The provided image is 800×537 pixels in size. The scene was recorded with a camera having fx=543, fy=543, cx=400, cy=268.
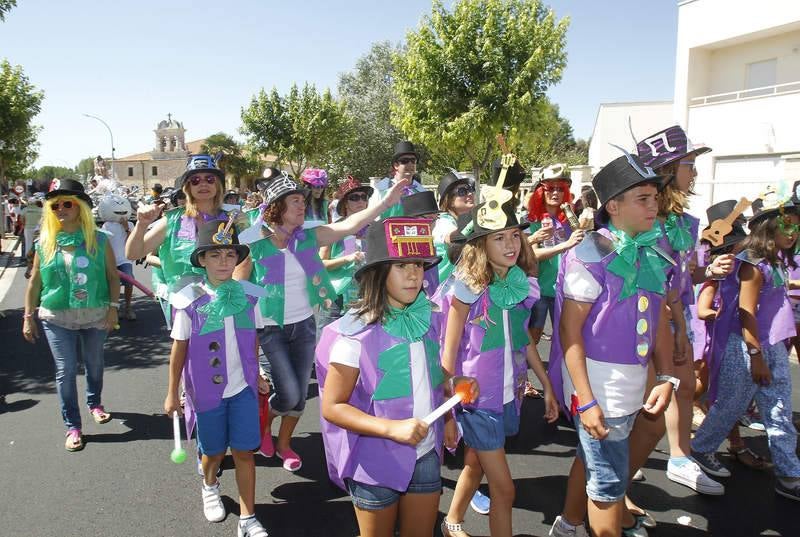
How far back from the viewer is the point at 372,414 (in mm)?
2301

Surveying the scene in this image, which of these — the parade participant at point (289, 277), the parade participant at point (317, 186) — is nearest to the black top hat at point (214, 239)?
the parade participant at point (289, 277)

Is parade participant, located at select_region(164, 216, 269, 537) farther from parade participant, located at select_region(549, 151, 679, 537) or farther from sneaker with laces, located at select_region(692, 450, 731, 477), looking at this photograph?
sneaker with laces, located at select_region(692, 450, 731, 477)

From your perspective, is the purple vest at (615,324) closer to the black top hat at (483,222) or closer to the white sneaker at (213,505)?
the black top hat at (483,222)

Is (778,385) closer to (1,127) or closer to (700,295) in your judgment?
(700,295)

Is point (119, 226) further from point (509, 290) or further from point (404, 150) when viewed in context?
point (509, 290)

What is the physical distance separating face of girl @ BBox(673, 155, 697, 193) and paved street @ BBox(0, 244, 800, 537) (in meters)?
2.08

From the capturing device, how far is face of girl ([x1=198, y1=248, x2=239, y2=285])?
3.31 meters

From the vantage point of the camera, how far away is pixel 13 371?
20.9 ft

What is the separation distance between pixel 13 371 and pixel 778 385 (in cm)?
760

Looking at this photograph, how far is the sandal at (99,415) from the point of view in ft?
16.2

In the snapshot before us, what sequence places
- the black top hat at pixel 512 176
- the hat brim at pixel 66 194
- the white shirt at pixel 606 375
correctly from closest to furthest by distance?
1. the white shirt at pixel 606 375
2. the black top hat at pixel 512 176
3. the hat brim at pixel 66 194

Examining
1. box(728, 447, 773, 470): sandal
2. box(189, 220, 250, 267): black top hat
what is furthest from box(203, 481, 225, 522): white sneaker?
box(728, 447, 773, 470): sandal

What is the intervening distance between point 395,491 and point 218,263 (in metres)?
1.76

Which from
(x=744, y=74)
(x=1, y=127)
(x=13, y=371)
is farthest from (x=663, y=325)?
(x=1, y=127)
